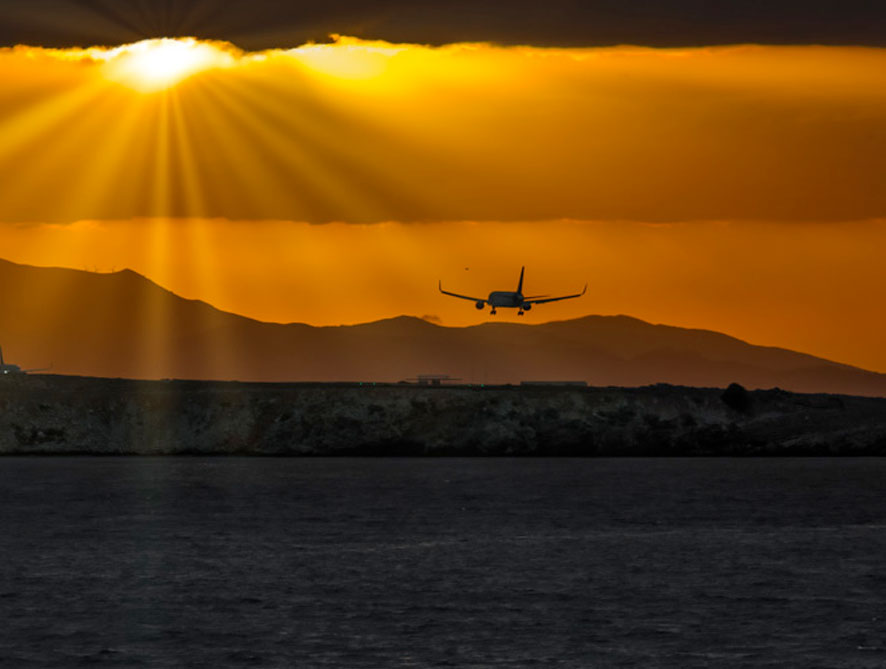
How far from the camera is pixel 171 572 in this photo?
8875 centimetres

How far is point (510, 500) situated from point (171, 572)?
7095 centimetres

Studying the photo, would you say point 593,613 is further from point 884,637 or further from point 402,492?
point 402,492

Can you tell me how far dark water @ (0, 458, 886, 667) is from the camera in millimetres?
62125

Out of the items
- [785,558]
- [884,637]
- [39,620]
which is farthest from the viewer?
[785,558]

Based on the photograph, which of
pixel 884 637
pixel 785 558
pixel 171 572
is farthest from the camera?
pixel 785 558

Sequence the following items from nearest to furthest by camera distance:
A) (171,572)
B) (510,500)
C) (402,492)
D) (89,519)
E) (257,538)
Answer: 1. (171,572)
2. (257,538)
3. (89,519)
4. (510,500)
5. (402,492)

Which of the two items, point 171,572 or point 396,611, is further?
point 171,572

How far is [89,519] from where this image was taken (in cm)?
12825

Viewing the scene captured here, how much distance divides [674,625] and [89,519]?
71493mm

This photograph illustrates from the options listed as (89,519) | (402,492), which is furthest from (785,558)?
(402,492)

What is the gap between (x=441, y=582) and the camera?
3322 inches

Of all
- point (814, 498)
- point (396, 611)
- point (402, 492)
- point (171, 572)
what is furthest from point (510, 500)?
point (396, 611)

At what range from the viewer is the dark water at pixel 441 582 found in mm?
62125

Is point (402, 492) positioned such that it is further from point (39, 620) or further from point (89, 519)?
point (39, 620)
